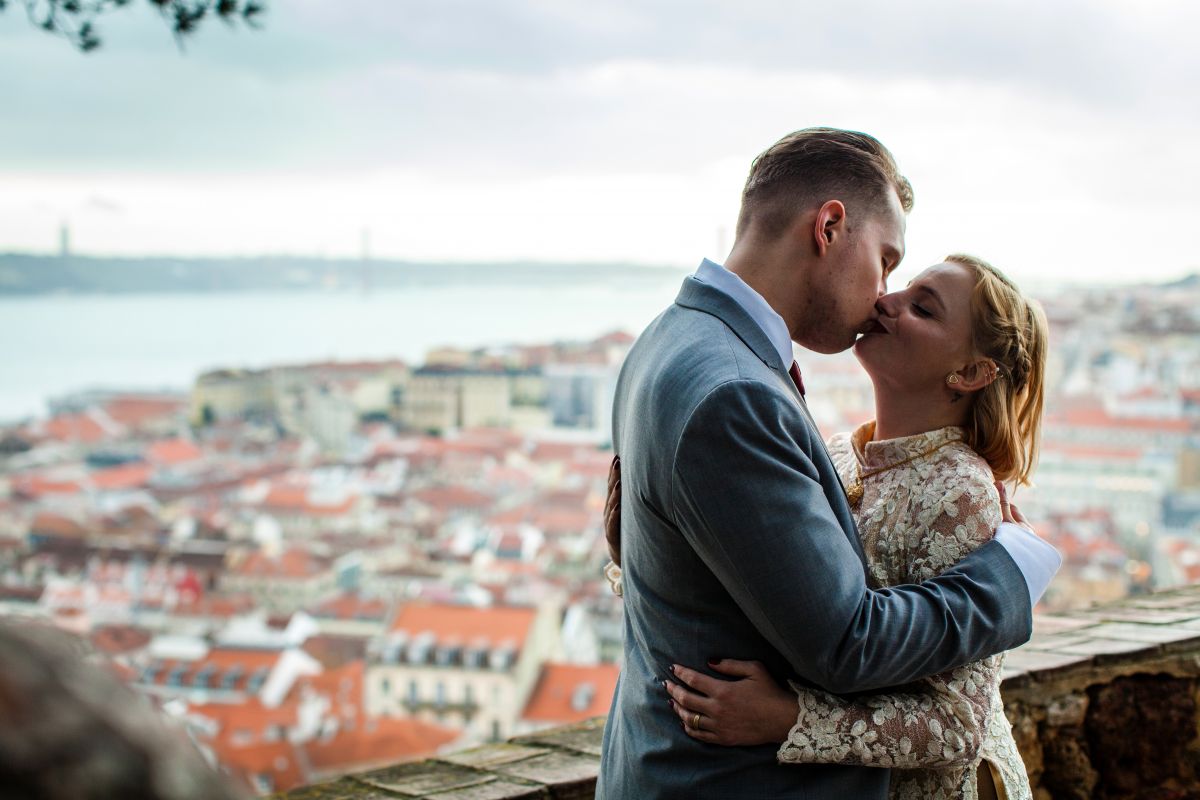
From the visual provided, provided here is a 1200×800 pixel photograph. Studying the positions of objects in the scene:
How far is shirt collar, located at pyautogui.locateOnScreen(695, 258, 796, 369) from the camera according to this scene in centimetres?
121

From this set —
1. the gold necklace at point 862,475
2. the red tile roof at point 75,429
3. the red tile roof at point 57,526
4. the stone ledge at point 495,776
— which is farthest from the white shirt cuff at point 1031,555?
the red tile roof at point 75,429

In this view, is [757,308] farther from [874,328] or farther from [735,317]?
[874,328]

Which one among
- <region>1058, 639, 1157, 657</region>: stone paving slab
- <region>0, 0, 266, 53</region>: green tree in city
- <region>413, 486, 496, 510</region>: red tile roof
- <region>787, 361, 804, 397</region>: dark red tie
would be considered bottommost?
<region>413, 486, 496, 510</region>: red tile roof

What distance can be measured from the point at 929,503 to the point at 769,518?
1.02 ft

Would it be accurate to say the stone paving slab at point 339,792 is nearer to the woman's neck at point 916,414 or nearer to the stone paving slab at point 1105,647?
the woman's neck at point 916,414

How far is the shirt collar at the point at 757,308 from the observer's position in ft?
3.98

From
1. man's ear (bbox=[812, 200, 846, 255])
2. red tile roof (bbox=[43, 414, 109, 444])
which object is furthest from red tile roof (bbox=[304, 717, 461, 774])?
red tile roof (bbox=[43, 414, 109, 444])

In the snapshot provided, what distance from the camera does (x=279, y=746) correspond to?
21.5 m

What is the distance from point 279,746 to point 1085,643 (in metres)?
21.2

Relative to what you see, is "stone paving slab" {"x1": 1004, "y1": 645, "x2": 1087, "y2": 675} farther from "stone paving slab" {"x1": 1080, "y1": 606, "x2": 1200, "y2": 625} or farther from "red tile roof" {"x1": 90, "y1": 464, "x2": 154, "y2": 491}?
"red tile roof" {"x1": 90, "y1": 464, "x2": 154, "y2": 491}

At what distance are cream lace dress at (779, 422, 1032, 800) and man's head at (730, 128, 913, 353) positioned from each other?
0.19 meters

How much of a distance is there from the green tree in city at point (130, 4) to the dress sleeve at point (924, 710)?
5.34ft

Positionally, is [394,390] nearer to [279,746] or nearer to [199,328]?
[199,328]

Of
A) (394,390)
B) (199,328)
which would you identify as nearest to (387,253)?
(394,390)
